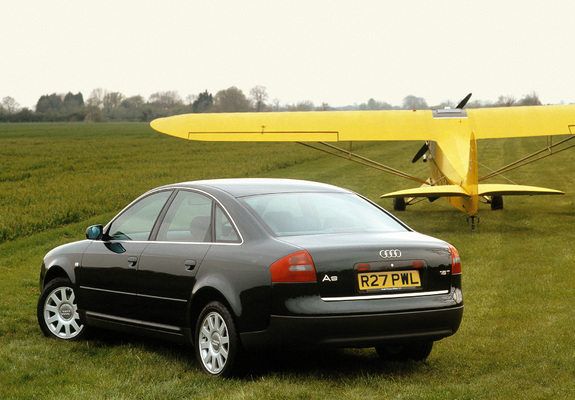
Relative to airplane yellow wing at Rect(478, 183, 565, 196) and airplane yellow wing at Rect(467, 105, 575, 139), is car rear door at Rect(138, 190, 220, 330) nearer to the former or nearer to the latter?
airplane yellow wing at Rect(478, 183, 565, 196)

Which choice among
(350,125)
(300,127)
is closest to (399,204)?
(350,125)

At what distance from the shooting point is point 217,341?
19.2ft

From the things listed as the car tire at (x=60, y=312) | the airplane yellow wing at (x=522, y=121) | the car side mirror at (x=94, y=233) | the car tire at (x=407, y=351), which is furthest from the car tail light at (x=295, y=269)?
the airplane yellow wing at (x=522, y=121)

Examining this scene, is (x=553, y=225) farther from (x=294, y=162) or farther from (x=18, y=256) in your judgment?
(x=294, y=162)

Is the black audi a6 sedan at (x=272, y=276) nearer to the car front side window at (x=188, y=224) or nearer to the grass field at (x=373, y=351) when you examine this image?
the car front side window at (x=188, y=224)

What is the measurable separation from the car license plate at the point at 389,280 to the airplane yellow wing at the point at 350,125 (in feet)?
51.4

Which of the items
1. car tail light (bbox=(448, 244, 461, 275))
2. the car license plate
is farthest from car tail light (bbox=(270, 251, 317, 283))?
car tail light (bbox=(448, 244, 461, 275))

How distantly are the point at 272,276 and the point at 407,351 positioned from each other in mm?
1641

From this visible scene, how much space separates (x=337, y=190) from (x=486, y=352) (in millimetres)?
1821

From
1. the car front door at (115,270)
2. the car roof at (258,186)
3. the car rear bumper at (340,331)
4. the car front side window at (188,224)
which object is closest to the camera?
the car rear bumper at (340,331)

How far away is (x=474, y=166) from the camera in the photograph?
1617cm

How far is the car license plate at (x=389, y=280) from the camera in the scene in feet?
18.1

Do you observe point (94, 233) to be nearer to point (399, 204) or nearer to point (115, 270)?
point (115, 270)

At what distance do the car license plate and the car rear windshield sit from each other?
0.59 metres
